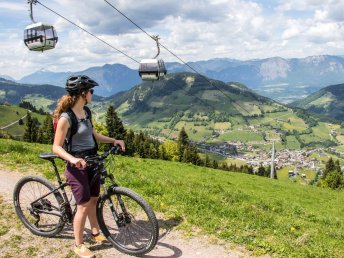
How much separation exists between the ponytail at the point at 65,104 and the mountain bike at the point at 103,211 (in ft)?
3.44

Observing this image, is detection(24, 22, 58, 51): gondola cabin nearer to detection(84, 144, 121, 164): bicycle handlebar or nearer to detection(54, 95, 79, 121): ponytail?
detection(54, 95, 79, 121): ponytail

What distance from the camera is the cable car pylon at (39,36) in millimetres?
20547

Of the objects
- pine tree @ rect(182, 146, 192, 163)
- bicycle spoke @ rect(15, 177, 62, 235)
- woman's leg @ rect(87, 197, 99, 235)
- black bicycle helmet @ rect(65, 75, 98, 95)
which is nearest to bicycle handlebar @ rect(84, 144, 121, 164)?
woman's leg @ rect(87, 197, 99, 235)

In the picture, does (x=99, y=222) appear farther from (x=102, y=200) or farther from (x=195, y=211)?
(x=195, y=211)

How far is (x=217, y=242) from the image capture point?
8.75m

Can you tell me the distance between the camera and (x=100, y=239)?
8.35 meters

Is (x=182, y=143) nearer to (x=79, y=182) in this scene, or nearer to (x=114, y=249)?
(x=114, y=249)

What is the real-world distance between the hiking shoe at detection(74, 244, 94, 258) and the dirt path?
0.75 ft

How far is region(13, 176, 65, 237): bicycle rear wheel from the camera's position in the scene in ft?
28.7

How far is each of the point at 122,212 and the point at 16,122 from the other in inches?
8229

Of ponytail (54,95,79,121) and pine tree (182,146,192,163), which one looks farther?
pine tree (182,146,192,163)

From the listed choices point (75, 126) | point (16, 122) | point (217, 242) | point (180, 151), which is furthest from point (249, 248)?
point (16, 122)

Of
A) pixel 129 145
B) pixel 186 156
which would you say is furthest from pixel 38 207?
pixel 186 156

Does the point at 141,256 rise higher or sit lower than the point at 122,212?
lower
